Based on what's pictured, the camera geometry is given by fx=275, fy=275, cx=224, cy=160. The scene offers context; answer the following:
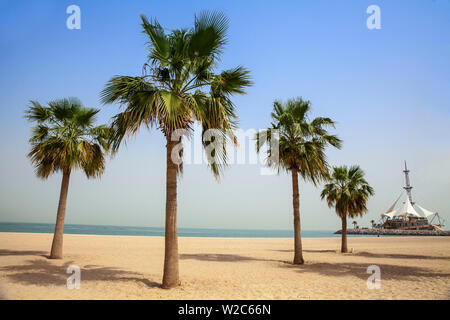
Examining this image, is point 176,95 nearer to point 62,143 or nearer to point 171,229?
point 171,229

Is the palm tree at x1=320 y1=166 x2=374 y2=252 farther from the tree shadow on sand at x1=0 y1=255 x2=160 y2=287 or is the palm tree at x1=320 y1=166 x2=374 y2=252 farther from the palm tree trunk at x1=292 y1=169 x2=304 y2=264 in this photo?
the tree shadow on sand at x1=0 y1=255 x2=160 y2=287

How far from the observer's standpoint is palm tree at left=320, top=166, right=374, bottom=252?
864 inches

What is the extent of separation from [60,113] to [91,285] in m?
9.93

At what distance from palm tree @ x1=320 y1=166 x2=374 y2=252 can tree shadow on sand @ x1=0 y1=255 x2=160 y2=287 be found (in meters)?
16.8

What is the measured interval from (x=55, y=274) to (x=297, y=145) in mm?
12406

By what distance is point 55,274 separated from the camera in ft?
34.4

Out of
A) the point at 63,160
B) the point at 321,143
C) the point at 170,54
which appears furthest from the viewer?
the point at 321,143

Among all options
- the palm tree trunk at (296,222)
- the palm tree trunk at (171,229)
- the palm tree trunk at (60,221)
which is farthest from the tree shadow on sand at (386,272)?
the palm tree trunk at (60,221)

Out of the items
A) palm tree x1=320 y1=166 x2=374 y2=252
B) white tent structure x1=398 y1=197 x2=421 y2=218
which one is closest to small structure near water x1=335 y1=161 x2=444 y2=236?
white tent structure x1=398 y1=197 x2=421 y2=218

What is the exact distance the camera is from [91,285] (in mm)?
8820

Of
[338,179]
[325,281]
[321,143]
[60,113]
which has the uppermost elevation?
[60,113]

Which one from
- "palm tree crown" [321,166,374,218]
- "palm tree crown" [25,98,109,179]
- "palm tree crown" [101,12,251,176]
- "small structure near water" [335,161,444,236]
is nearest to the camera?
"palm tree crown" [101,12,251,176]
